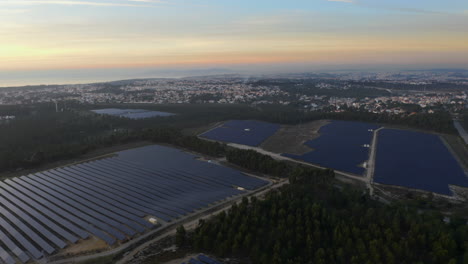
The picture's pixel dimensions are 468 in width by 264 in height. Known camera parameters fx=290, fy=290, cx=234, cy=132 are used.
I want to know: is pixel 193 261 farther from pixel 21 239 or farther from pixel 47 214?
pixel 47 214

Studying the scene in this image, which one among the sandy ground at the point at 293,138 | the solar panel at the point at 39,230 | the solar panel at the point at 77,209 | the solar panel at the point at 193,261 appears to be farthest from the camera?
the sandy ground at the point at 293,138

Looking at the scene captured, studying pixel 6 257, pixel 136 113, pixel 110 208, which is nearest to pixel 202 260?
pixel 110 208

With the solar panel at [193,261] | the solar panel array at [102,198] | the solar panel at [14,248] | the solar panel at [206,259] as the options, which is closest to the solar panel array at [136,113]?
the solar panel array at [102,198]

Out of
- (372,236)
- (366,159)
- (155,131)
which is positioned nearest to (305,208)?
(372,236)

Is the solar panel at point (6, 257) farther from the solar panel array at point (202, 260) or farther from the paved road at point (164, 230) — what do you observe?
the solar panel array at point (202, 260)

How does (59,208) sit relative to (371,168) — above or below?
below

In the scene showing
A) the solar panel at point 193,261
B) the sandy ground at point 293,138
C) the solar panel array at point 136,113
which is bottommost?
the solar panel at point 193,261
